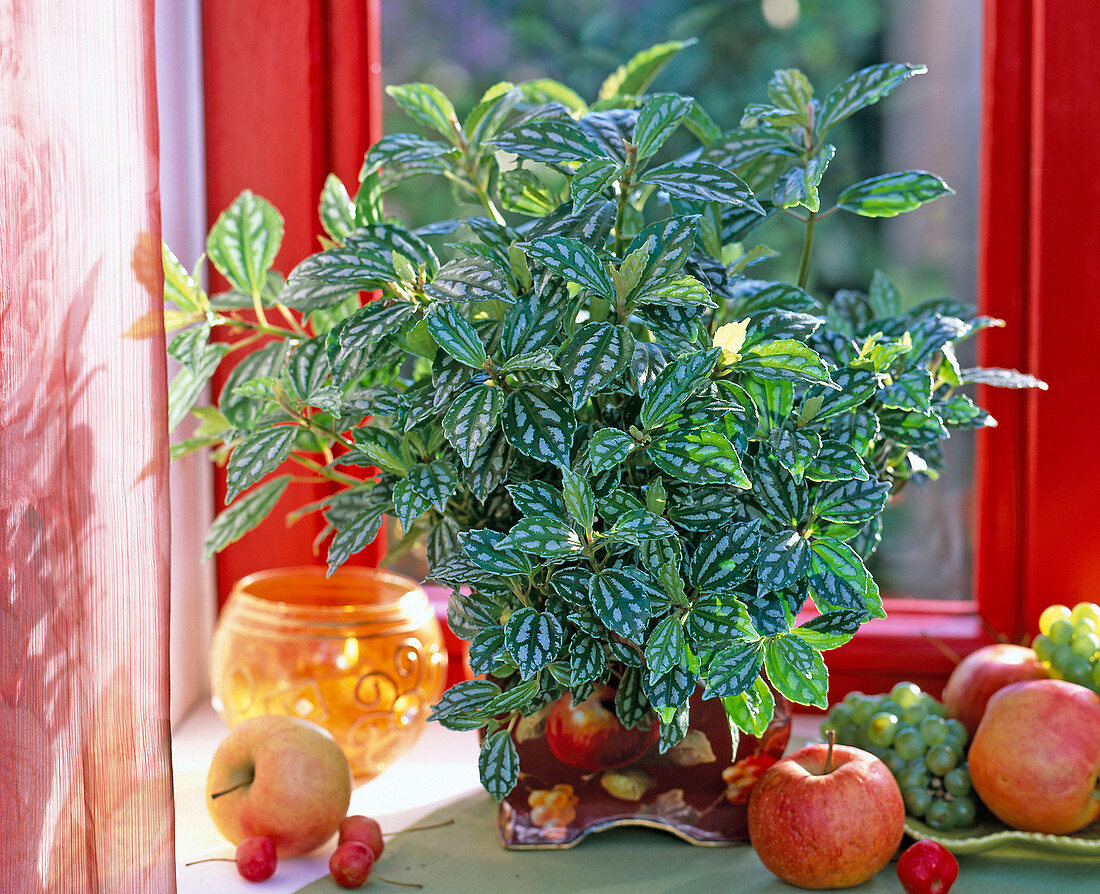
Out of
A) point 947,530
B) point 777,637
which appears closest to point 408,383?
point 777,637

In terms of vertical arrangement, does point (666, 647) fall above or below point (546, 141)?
below

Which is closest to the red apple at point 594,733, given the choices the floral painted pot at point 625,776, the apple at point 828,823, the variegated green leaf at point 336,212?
the floral painted pot at point 625,776

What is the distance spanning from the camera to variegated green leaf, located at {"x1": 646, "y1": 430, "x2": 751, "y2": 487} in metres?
0.66

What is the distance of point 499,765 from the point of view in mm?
755

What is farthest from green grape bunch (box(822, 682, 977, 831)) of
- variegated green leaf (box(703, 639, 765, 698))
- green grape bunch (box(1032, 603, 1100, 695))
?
variegated green leaf (box(703, 639, 765, 698))

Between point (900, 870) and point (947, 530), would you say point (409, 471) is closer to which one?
point (900, 870)

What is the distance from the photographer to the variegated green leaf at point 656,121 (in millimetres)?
709

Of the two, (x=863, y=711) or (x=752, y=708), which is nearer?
(x=752, y=708)

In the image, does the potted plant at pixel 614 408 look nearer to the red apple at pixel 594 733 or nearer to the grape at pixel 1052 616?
the red apple at pixel 594 733

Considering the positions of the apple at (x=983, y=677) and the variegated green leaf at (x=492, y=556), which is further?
the apple at (x=983, y=677)

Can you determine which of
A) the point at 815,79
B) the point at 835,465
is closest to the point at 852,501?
the point at 835,465

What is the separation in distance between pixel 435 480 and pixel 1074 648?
0.58 metres

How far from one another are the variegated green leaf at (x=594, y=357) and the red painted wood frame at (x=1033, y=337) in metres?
0.62

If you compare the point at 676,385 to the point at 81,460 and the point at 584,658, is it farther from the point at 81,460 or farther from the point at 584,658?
the point at 81,460
